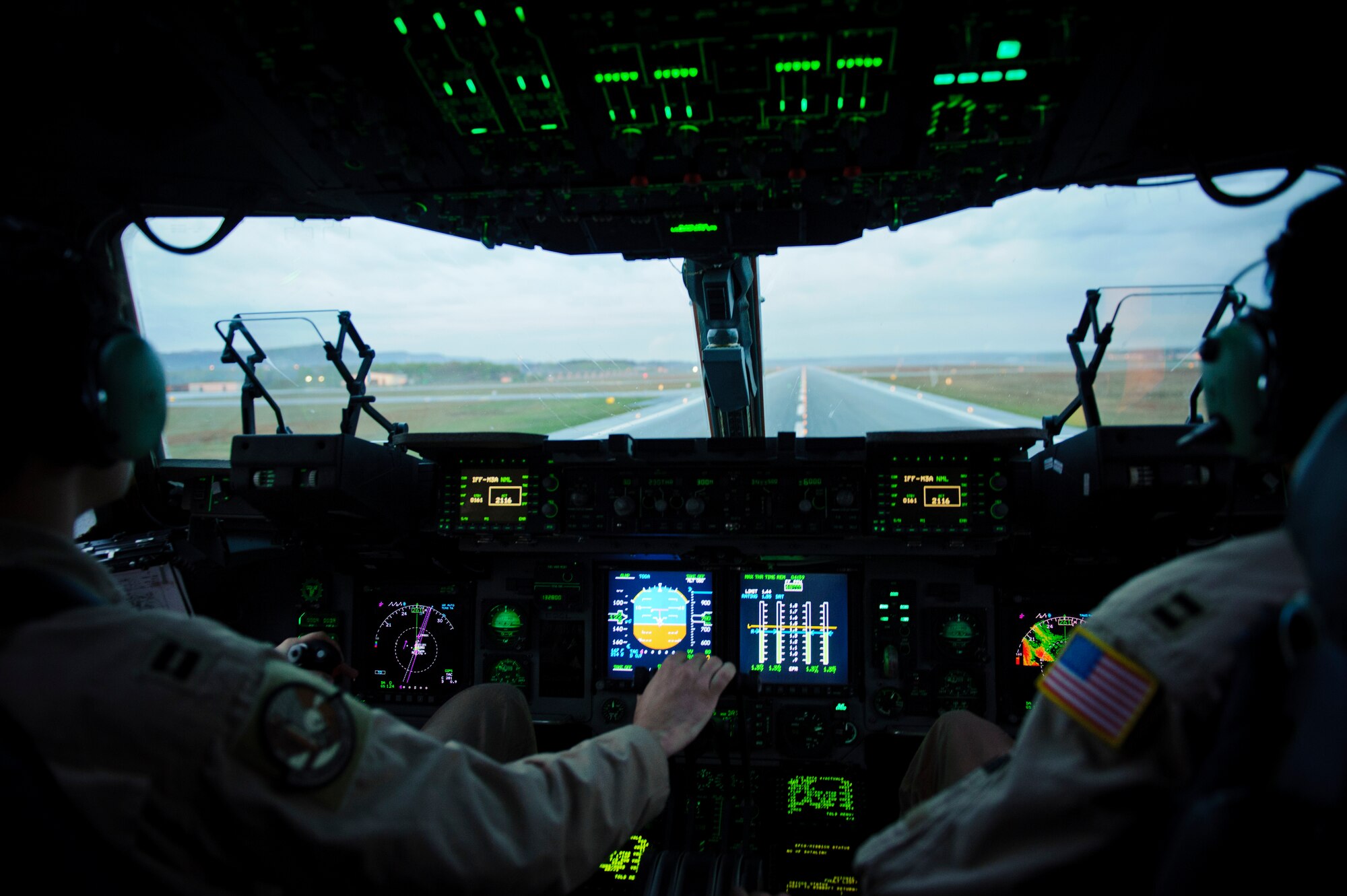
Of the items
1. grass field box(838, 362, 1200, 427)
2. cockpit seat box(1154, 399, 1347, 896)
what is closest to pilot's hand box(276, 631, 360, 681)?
cockpit seat box(1154, 399, 1347, 896)

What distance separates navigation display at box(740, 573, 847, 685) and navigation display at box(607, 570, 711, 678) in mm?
157

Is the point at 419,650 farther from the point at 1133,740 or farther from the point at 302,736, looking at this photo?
the point at 1133,740

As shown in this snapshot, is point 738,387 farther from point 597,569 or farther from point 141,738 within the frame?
point 141,738

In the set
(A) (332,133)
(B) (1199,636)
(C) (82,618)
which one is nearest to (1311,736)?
(B) (1199,636)

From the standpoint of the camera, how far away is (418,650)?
2.94 meters

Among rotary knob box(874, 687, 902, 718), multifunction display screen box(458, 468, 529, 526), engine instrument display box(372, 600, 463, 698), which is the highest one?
multifunction display screen box(458, 468, 529, 526)

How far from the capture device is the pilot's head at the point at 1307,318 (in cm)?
75

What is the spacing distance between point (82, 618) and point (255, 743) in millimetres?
229

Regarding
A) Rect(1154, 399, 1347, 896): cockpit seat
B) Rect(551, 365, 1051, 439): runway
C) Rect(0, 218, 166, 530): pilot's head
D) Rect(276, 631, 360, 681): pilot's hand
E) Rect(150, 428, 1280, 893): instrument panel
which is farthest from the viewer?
Rect(551, 365, 1051, 439): runway

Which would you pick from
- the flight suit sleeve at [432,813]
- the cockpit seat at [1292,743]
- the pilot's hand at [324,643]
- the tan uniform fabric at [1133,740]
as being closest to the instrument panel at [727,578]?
the pilot's hand at [324,643]

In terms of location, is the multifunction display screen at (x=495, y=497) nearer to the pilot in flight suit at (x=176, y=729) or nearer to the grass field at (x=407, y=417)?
the grass field at (x=407, y=417)

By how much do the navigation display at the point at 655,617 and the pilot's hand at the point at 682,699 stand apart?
1165 mm

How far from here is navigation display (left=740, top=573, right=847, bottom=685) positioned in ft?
8.93

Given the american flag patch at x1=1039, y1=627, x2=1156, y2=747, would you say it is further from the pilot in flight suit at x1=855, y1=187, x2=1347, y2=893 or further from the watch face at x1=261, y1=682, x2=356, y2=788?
the watch face at x1=261, y1=682, x2=356, y2=788
